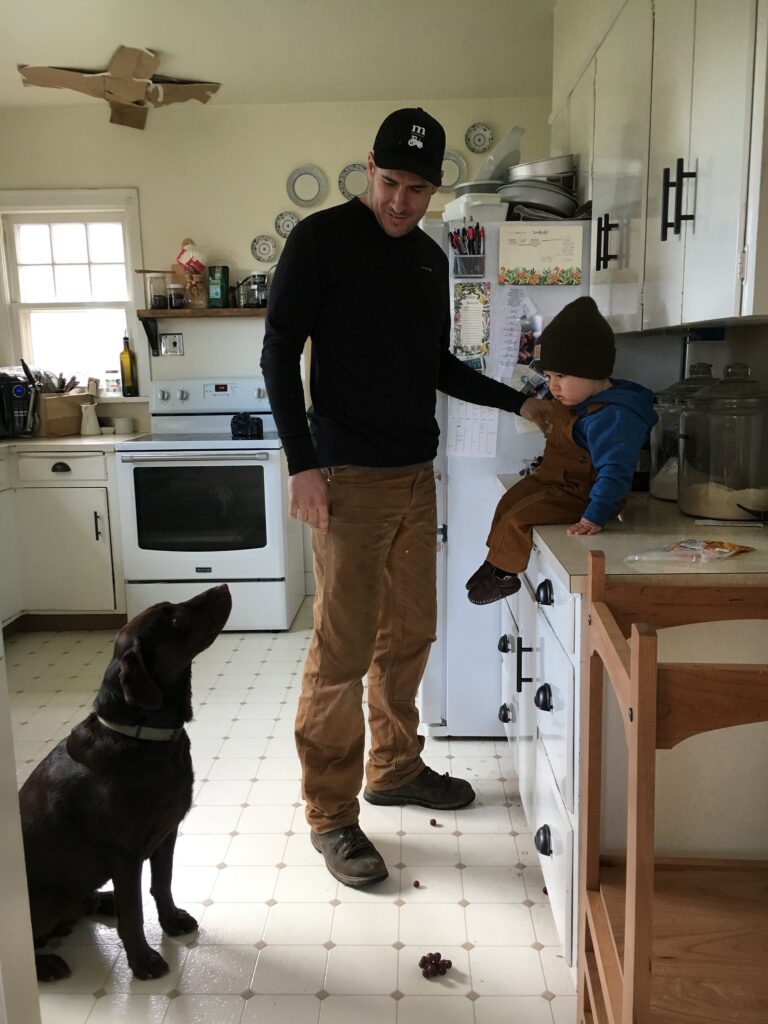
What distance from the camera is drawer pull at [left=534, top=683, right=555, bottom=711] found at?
1638 mm

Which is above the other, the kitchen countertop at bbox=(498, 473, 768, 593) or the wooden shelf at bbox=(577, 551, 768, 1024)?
the kitchen countertop at bbox=(498, 473, 768, 593)

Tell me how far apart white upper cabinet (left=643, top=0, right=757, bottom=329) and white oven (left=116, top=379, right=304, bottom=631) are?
216 cm

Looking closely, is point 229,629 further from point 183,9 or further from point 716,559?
point 716,559

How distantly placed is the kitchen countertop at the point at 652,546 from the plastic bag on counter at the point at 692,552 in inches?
0.6

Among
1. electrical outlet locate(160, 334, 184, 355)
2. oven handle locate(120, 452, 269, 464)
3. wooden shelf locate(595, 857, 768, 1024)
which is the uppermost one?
electrical outlet locate(160, 334, 184, 355)

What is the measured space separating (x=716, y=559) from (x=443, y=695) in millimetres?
1424

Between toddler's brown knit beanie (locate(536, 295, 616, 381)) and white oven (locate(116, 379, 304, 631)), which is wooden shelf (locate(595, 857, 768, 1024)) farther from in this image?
white oven (locate(116, 379, 304, 631))

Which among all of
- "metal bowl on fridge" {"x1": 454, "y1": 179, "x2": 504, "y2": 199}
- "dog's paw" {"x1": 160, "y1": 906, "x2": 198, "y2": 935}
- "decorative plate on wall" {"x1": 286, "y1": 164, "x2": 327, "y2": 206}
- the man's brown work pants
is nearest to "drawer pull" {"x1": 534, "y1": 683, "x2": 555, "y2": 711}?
the man's brown work pants

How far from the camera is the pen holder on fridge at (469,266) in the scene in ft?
8.07

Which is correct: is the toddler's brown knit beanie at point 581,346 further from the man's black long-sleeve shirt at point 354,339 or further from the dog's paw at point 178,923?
the dog's paw at point 178,923

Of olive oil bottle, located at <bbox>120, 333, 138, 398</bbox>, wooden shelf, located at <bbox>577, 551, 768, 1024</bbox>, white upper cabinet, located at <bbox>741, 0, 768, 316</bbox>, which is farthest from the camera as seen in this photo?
olive oil bottle, located at <bbox>120, 333, 138, 398</bbox>

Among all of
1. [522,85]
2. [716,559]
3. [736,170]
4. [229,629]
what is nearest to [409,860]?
[716,559]

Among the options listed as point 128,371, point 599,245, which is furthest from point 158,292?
point 599,245

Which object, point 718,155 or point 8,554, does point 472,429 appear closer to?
point 718,155
